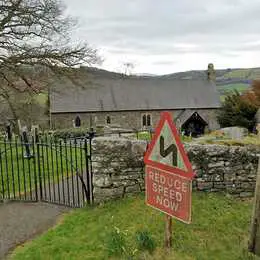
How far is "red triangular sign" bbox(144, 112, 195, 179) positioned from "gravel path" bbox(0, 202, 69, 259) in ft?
9.32

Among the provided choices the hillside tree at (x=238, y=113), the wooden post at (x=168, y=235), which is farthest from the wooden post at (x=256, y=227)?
the hillside tree at (x=238, y=113)

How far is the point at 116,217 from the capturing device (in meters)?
5.90

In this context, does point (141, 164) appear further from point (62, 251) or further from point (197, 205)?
point (62, 251)

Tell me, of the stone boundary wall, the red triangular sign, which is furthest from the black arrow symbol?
the stone boundary wall

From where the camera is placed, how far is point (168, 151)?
4.03 meters

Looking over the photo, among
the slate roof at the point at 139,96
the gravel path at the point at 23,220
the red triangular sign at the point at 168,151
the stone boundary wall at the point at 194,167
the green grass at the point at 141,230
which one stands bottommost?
the gravel path at the point at 23,220

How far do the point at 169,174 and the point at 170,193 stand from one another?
0.73 feet

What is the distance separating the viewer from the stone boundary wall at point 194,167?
6.57 m

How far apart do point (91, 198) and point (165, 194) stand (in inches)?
128

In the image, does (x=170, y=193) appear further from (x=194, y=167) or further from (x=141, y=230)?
(x=194, y=167)

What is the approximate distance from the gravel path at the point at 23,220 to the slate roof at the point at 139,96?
34580 mm

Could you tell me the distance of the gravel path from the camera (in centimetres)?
566

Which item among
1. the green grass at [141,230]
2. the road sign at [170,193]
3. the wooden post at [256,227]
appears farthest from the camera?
the green grass at [141,230]

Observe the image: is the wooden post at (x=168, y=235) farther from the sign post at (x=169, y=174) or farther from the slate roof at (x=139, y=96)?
the slate roof at (x=139, y=96)
